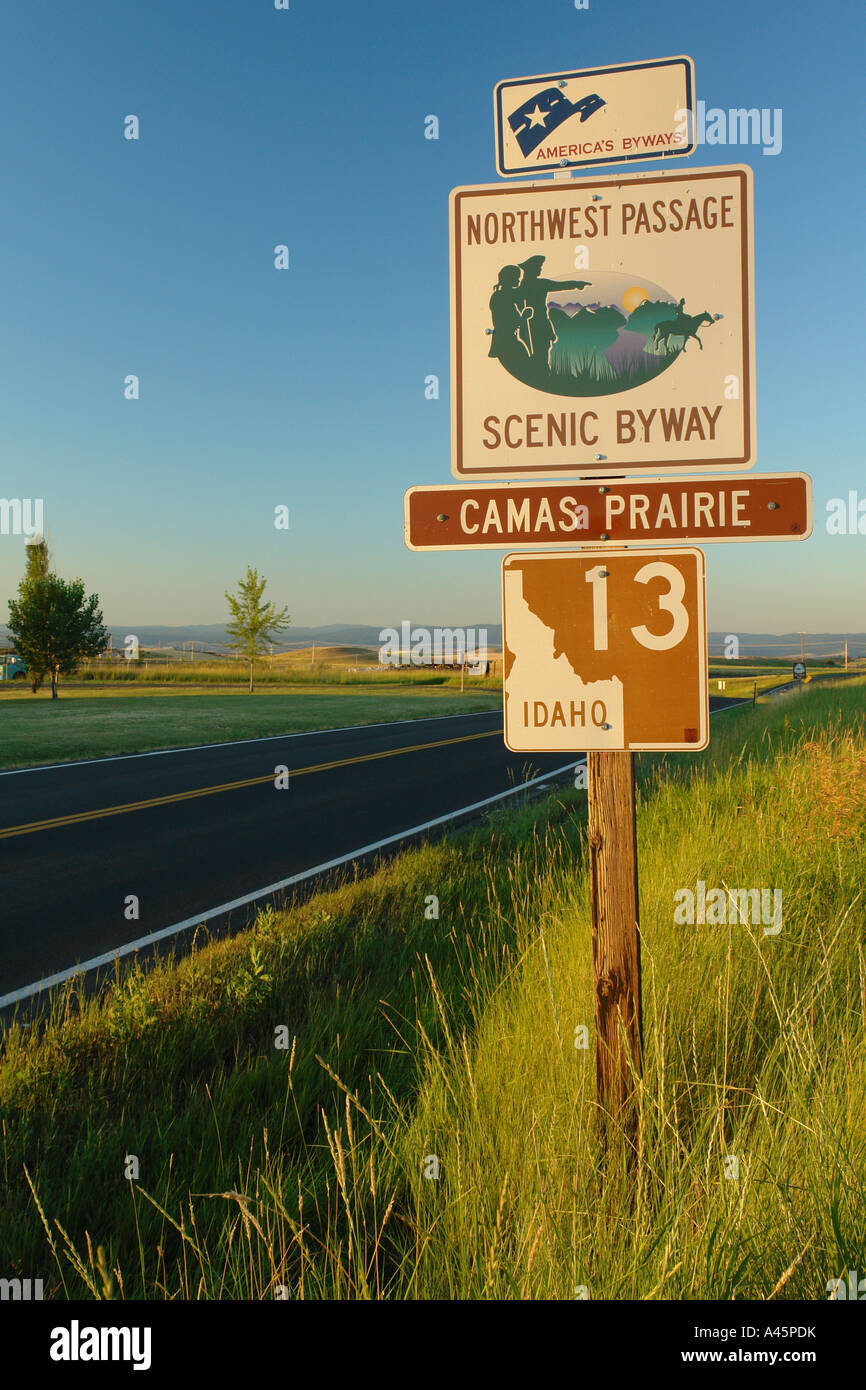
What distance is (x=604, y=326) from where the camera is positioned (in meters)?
2.57

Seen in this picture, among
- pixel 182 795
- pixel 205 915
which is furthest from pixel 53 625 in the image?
pixel 205 915

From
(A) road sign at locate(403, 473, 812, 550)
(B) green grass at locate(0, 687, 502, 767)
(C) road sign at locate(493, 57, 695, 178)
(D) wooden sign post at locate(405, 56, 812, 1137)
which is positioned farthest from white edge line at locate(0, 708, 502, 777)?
(C) road sign at locate(493, 57, 695, 178)

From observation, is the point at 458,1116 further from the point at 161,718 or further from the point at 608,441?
the point at 161,718

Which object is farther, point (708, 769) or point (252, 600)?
point (252, 600)

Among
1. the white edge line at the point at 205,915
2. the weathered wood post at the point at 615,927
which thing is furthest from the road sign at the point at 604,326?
the white edge line at the point at 205,915

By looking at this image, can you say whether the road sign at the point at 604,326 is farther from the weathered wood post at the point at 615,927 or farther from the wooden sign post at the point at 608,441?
the weathered wood post at the point at 615,927

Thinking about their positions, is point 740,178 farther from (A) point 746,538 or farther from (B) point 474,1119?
(B) point 474,1119

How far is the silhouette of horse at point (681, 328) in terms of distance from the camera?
8.27ft

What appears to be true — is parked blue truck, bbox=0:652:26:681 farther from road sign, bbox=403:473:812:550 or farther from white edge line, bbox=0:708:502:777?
road sign, bbox=403:473:812:550

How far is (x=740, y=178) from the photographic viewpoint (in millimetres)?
2555

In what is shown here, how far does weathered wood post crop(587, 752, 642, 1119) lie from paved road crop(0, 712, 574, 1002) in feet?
13.0

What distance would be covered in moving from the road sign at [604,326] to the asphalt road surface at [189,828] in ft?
14.4

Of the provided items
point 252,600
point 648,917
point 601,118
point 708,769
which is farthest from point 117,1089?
point 252,600

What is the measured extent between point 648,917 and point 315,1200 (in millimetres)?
2180
